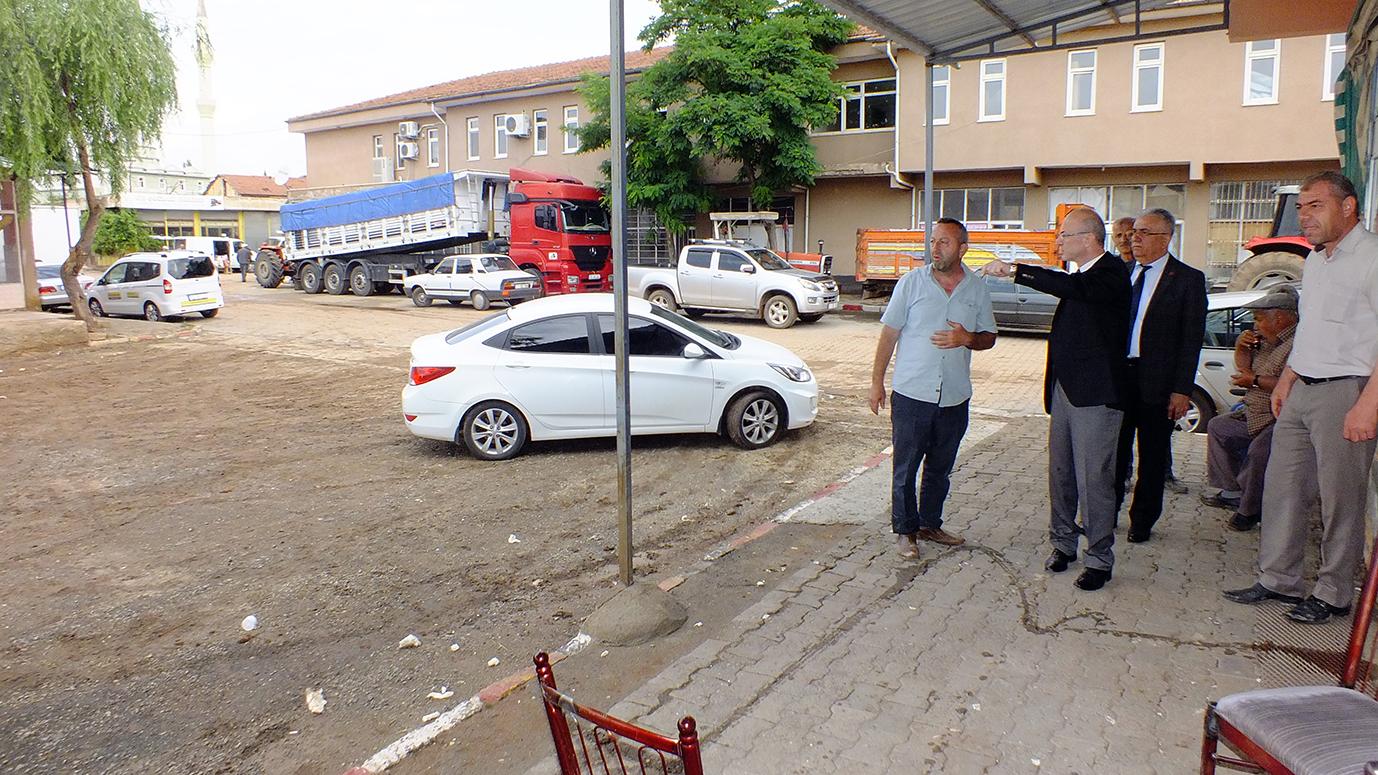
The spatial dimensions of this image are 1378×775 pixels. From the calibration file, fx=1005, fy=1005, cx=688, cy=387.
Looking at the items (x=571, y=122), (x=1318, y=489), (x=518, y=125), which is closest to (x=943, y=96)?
(x=571, y=122)

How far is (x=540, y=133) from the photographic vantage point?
35469 mm

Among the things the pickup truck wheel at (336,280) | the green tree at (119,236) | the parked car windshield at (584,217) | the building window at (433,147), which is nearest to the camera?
the parked car windshield at (584,217)

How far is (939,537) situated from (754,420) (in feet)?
11.7

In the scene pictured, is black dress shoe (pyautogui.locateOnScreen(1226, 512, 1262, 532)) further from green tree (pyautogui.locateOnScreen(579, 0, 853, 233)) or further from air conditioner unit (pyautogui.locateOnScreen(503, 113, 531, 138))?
air conditioner unit (pyautogui.locateOnScreen(503, 113, 531, 138))

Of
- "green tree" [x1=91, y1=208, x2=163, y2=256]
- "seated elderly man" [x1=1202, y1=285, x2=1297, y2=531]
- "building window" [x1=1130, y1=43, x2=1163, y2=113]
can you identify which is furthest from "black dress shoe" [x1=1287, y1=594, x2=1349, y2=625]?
"green tree" [x1=91, y1=208, x2=163, y2=256]

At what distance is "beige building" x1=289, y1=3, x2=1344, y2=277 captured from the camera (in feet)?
70.8

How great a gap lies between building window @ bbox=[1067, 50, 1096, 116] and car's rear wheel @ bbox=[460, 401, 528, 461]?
1962cm

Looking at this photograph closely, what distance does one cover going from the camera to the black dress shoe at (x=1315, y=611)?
4402 mm

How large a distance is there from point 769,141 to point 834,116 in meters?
1.88

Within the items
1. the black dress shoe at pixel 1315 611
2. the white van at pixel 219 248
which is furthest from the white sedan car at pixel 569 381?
the white van at pixel 219 248

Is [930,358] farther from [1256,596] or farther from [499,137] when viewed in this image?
[499,137]

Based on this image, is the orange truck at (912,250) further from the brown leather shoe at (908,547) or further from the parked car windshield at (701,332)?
the brown leather shoe at (908,547)

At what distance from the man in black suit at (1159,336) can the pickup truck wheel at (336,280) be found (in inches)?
1155

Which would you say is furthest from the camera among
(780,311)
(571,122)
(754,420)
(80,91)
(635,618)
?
(571,122)
